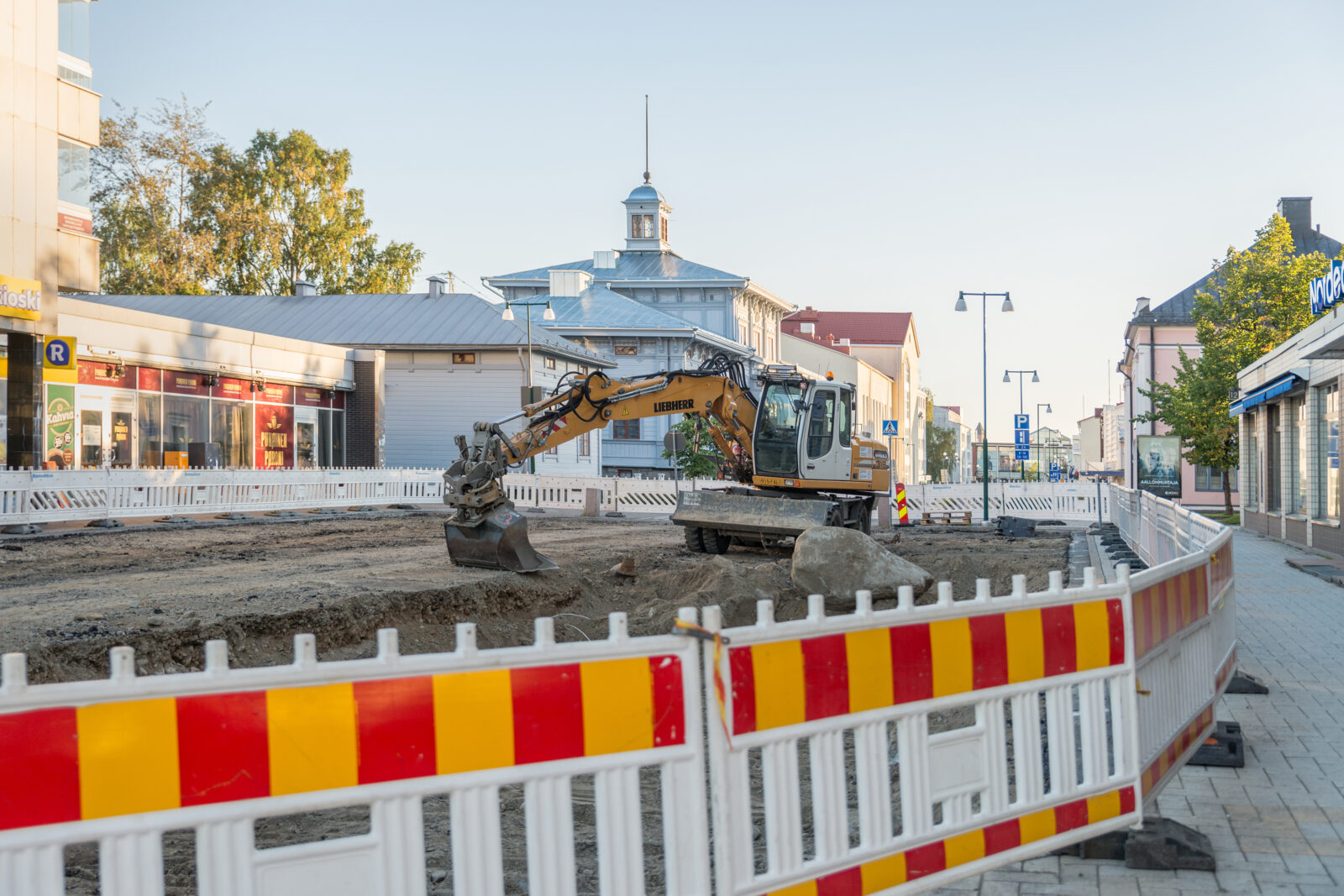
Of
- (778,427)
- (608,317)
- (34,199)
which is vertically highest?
(608,317)

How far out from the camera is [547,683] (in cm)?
300

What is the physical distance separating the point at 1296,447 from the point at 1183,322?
3285 centimetres

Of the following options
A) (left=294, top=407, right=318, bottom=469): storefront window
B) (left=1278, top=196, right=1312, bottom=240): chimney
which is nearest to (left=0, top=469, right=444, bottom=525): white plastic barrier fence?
(left=294, top=407, right=318, bottom=469): storefront window

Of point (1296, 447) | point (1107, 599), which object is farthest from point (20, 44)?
point (1296, 447)

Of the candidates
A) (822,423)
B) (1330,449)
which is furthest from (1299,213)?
(822,423)

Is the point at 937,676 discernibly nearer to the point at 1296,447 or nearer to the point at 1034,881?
the point at 1034,881

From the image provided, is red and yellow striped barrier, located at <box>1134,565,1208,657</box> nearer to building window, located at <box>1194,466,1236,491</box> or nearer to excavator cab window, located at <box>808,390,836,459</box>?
excavator cab window, located at <box>808,390,836,459</box>

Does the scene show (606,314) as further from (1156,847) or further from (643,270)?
(1156,847)

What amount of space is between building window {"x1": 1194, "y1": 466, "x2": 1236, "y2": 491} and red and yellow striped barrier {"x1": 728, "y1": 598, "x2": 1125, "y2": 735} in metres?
53.7

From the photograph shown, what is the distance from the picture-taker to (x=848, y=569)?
13.9m

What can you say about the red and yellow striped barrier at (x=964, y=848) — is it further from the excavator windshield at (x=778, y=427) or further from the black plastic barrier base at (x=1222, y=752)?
the excavator windshield at (x=778, y=427)

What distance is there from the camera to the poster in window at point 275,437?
114 ft

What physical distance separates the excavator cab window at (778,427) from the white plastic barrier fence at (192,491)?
9.84m

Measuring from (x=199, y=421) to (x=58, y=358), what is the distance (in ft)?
23.6
